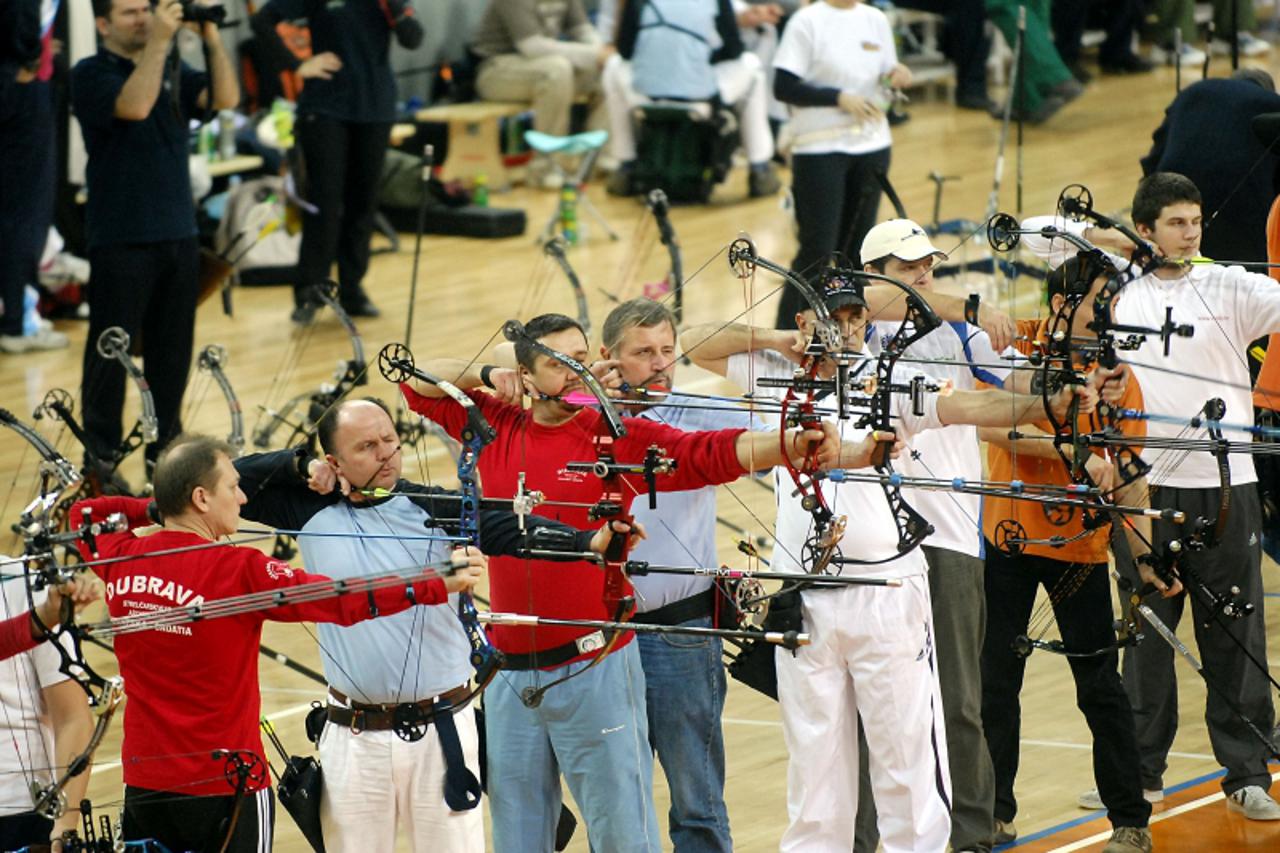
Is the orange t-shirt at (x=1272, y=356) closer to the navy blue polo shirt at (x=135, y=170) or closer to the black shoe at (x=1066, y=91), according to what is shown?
the navy blue polo shirt at (x=135, y=170)

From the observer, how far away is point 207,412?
898 centimetres

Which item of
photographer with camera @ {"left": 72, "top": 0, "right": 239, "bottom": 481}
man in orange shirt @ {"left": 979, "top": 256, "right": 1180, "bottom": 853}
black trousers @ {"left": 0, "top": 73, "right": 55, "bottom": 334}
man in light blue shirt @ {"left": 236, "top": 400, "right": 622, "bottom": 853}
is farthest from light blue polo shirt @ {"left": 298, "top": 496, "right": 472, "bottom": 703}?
black trousers @ {"left": 0, "top": 73, "right": 55, "bottom": 334}

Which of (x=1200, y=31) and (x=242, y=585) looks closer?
(x=242, y=585)

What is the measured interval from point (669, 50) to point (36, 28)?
185 inches

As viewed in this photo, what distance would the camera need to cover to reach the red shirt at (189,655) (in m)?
4.09

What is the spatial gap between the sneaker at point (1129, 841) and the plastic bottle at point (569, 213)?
6.52 metres

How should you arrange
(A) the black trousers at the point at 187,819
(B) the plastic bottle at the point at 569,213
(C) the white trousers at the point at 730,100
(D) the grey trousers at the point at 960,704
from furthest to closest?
1. (C) the white trousers at the point at 730,100
2. (B) the plastic bottle at the point at 569,213
3. (D) the grey trousers at the point at 960,704
4. (A) the black trousers at the point at 187,819

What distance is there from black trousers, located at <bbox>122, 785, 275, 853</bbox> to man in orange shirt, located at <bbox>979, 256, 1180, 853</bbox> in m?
2.01

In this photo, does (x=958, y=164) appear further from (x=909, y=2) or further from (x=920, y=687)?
(x=920, y=687)

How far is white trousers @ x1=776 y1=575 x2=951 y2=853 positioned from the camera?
4.61 meters

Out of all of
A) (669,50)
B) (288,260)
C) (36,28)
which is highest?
(36,28)

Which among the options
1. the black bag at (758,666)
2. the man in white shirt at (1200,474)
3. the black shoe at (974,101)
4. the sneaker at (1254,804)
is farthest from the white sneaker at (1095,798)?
the black shoe at (974,101)

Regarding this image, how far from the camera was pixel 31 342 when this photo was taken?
9969 mm

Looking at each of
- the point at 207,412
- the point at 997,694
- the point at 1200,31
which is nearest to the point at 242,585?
the point at 997,694
